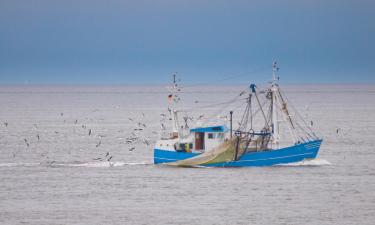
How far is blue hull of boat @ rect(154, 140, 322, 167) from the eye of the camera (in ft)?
256

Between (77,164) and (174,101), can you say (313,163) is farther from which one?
(77,164)

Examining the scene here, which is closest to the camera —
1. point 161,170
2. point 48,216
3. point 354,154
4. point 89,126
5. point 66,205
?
point 48,216

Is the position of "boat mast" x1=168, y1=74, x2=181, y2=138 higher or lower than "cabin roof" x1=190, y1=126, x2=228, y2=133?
higher

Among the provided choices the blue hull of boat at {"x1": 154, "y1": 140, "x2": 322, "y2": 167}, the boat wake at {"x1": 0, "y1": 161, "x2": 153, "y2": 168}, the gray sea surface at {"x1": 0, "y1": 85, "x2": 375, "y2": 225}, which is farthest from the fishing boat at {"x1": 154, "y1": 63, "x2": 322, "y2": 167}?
the boat wake at {"x1": 0, "y1": 161, "x2": 153, "y2": 168}

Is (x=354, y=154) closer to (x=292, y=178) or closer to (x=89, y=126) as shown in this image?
(x=292, y=178)

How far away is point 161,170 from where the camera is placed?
3056 inches

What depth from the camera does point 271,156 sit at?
7812cm

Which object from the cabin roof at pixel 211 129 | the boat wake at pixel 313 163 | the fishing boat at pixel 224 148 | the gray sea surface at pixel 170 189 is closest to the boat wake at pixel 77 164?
the gray sea surface at pixel 170 189

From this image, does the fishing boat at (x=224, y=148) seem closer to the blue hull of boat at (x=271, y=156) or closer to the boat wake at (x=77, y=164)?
the blue hull of boat at (x=271, y=156)

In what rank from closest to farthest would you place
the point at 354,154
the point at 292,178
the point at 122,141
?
the point at 292,178, the point at 354,154, the point at 122,141

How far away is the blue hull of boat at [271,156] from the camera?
7800 centimetres

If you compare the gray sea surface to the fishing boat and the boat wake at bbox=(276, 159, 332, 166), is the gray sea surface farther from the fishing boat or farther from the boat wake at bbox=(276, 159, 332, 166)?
the fishing boat

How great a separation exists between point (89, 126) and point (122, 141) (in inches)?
1396

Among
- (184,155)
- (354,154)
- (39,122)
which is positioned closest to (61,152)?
(184,155)
